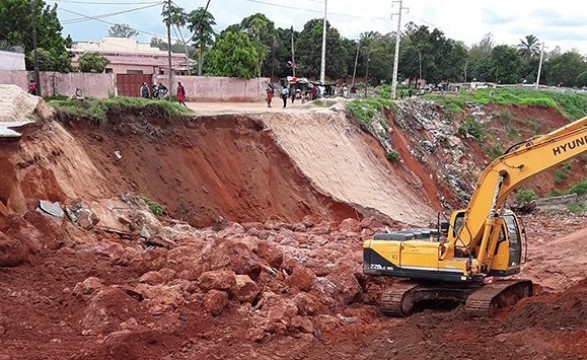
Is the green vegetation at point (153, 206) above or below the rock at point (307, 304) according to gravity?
above

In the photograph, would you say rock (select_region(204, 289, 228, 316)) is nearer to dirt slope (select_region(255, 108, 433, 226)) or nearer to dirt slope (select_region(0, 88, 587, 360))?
dirt slope (select_region(0, 88, 587, 360))

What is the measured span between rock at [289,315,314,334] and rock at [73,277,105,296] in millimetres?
3340

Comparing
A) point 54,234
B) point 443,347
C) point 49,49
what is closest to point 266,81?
point 49,49

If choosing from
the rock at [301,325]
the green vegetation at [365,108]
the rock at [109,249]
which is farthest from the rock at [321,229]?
the green vegetation at [365,108]

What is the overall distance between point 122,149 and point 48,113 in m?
2.87

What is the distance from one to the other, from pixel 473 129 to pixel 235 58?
15989 millimetres

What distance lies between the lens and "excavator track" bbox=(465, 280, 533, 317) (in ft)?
39.8

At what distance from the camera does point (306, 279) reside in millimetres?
13516

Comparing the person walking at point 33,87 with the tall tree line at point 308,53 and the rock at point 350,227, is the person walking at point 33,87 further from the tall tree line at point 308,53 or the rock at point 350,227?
the rock at point 350,227

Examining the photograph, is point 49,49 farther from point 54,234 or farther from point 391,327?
point 391,327

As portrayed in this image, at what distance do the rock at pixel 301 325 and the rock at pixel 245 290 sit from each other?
3.08ft

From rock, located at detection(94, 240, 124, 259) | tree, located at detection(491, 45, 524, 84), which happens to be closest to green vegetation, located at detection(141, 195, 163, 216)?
rock, located at detection(94, 240, 124, 259)

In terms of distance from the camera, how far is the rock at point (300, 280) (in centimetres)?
1336

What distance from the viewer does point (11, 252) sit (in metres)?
11.8
